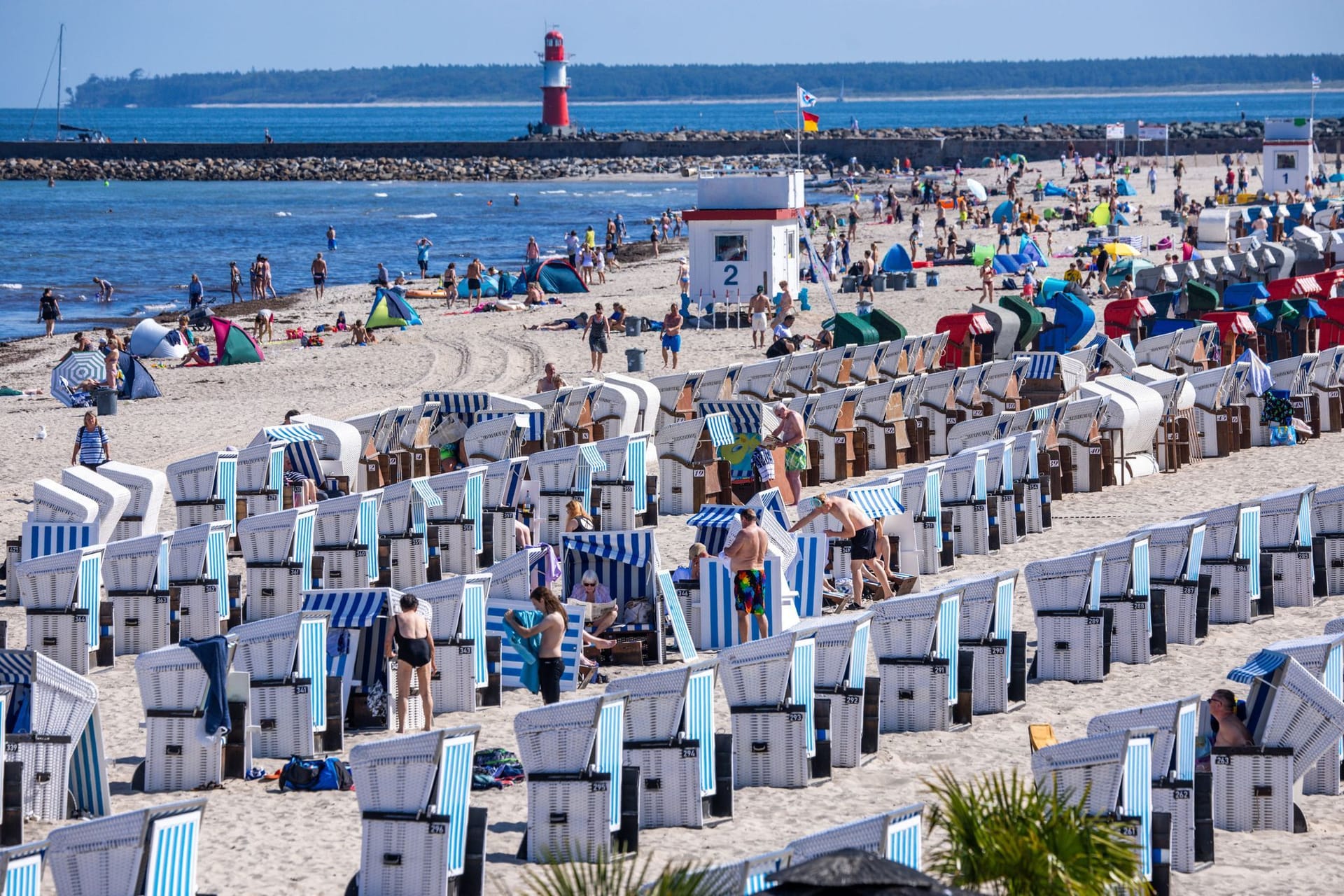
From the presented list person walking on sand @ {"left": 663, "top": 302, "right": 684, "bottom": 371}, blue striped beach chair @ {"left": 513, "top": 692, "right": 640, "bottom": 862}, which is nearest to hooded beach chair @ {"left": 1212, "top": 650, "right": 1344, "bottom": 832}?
blue striped beach chair @ {"left": 513, "top": 692, "right": 640, "bottom": 862}

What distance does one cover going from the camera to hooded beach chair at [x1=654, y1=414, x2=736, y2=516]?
53.0 ft

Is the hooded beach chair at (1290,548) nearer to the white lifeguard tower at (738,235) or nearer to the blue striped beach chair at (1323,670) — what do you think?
the blue striped beach chair at (1323,670)

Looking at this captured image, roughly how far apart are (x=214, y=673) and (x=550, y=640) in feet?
6.72

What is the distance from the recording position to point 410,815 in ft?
24.8

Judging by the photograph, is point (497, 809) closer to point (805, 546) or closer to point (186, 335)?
point (805, 546)

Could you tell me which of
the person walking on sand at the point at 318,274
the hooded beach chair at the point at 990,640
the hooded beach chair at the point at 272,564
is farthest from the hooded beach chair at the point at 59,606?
the person walking on sand at the point at 318,274

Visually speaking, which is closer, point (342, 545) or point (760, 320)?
point (342, 545)

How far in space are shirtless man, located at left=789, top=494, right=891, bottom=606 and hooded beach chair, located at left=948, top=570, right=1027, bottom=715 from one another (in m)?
2.37

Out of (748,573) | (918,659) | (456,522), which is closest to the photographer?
(918,659)

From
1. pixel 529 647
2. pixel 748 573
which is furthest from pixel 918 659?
pixel 529 647

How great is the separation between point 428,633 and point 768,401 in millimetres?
10326

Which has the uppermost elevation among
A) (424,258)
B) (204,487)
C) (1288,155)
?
(1288,155)

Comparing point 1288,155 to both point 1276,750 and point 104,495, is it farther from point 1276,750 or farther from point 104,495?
point 1276,750

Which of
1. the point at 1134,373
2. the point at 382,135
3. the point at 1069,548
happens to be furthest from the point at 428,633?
the point at 382,135
